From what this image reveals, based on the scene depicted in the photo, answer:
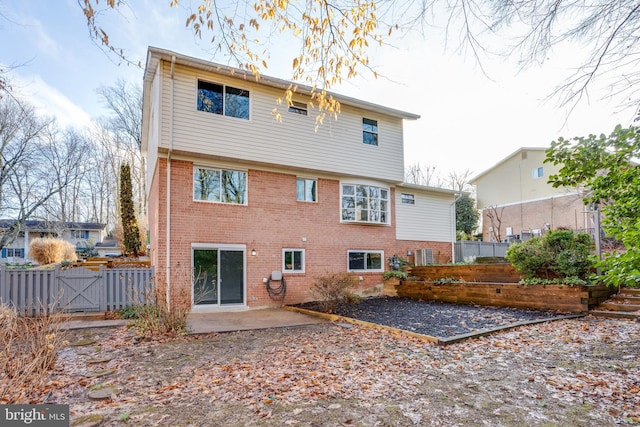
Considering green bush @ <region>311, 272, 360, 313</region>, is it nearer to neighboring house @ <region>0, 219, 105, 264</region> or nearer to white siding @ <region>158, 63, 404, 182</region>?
white siding @ <region>158, 63, 404, 182</region>

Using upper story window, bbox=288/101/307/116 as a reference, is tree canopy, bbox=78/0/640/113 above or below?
below

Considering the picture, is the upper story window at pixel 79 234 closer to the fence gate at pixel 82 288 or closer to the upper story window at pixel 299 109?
the fence gate at pixel 82 288

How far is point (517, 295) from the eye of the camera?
9.70 metres

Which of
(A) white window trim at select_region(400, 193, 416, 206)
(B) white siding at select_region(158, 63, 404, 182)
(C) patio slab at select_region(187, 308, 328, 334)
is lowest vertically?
(C) patio slab at select_region(187, 308, 328, 334)

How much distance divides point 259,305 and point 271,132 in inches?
225

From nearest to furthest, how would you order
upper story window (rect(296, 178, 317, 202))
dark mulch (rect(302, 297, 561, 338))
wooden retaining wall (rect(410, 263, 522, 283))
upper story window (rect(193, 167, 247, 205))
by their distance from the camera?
dark mulch (rect(302, 297, 561, 338))
upper story window (rect(193, 167, 247, 205))
wooden retaining wall (rect(410, 263, 522, 283))
upper story window (rect(296, 178, 317, 202))

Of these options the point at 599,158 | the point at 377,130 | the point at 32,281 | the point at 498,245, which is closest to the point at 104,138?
the point at 32,281

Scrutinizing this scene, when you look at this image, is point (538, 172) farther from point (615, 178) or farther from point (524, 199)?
point (615, 178)

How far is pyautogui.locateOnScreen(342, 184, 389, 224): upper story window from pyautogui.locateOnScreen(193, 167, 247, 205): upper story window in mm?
4017

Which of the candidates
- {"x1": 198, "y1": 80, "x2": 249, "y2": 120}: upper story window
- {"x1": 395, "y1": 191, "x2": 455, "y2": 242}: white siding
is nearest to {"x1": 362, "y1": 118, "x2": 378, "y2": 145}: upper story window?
{"x1": 395, "y1": 191, "x2": 455, "y2": 242}: white siding

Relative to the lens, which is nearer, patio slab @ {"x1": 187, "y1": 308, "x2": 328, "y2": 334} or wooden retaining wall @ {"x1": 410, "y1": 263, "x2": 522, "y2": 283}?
patio slab @ {"x1": 187, "y1": 308, "x2": 328, "y2": 334}

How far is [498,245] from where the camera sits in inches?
748

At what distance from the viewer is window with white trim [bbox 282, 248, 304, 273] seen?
39.5ft

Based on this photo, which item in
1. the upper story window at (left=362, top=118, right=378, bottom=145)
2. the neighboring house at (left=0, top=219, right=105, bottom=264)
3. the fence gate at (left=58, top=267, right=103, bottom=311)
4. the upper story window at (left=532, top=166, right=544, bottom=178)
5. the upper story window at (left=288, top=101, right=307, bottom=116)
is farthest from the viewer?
the neighboring house at (left=0, top=219, right=105, bottom=264)
